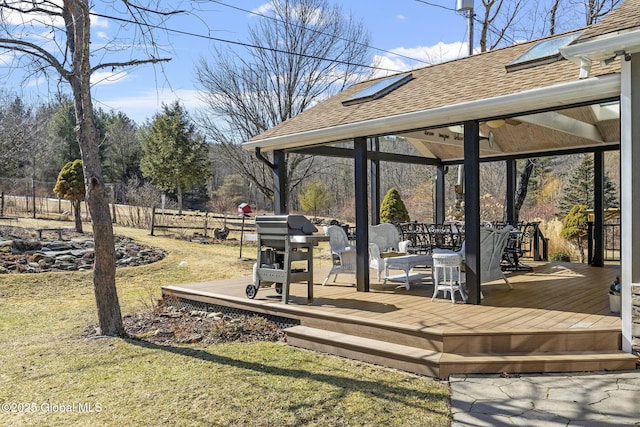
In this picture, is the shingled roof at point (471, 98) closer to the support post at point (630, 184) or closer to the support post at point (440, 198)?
the support post at point (630, 184)

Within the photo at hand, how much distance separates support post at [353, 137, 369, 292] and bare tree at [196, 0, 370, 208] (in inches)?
326

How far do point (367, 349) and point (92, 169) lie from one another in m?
3.66

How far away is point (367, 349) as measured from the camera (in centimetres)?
463

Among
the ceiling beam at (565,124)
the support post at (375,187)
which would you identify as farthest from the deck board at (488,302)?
the ceiling beam at (565,124)

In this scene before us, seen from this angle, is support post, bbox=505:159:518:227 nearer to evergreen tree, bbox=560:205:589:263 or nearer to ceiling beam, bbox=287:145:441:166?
ceiling beam, bbox=287:145:441:166

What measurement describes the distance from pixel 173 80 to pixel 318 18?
10.4 metres

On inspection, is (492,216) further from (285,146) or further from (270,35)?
(285,146)

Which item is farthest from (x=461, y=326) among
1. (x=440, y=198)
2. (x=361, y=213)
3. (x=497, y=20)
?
(x=497, y=20)

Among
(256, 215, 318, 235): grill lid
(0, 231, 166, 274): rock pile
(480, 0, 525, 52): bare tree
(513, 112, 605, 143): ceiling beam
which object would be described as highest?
(480, 0, 525, 52): bare tree

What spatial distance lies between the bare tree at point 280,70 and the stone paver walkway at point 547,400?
449 inches

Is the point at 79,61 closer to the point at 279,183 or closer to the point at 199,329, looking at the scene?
the point at 279,183

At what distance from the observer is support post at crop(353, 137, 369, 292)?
642cm

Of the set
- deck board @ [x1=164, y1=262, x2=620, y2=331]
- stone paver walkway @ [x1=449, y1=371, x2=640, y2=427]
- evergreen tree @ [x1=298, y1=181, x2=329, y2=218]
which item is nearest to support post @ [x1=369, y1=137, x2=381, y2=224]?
deck board @ [x1=164, y1=262, x2=620, y2=331]

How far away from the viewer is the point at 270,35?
47.8 feet
